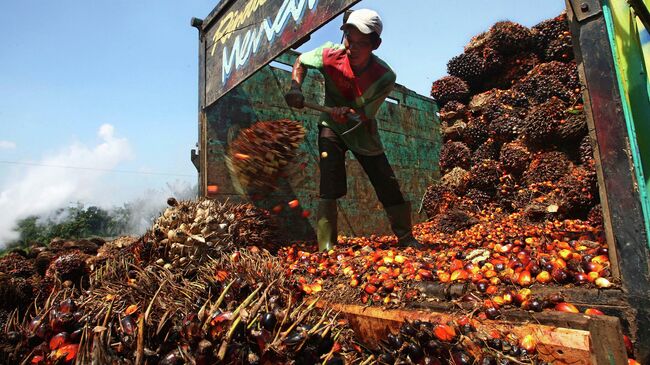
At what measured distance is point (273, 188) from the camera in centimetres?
581

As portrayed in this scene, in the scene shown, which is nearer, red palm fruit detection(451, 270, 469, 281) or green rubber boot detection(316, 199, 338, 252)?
red palm fruit detection(451, 270, 469, 281)

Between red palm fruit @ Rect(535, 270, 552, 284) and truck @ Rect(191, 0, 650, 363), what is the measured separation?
180 mm

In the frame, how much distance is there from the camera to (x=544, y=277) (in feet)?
7.79

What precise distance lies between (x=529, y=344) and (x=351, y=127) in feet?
11.4

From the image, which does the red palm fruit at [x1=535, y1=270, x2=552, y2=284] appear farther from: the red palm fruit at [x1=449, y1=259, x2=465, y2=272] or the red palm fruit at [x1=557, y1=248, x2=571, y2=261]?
the red palm fruit at [x1=449, y1=259, x2=465, y2=272]

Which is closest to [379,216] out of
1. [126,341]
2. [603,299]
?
[603,299]

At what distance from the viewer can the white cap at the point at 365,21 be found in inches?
175

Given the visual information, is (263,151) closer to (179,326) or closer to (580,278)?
(179,326)

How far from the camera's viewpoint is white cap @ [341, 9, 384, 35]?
444cm

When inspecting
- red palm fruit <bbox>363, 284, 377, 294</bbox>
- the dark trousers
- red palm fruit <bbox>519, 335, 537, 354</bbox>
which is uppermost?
the dark trousers

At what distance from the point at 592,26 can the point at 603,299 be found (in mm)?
1500

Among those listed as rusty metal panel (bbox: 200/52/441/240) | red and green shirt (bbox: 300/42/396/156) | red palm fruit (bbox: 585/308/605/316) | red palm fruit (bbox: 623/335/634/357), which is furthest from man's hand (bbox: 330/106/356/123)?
red palm fruit (bbox: 623/335/634/357)

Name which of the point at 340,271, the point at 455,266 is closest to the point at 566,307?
the point at 455,266

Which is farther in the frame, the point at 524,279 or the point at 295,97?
the point at 295,97
